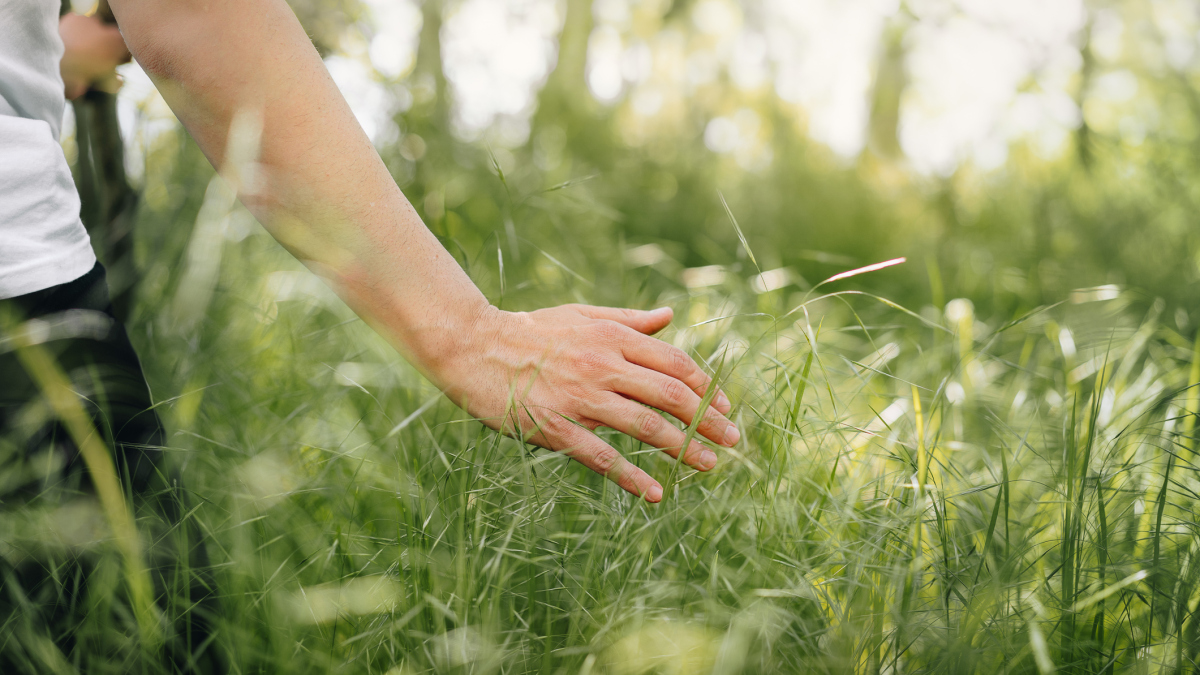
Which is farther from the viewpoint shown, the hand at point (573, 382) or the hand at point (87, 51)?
the hand at point (87, 51)

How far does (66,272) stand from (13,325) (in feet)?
0.25

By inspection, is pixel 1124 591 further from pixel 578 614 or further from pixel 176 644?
pixel 176 644

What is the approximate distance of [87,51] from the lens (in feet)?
3.91

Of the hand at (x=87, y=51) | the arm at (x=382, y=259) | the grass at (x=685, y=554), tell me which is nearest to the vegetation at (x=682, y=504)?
the grass at (x=685, y=554)

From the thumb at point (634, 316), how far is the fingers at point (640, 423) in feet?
0.51

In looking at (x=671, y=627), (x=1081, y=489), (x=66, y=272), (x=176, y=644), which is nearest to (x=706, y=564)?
(x=671, y=627)

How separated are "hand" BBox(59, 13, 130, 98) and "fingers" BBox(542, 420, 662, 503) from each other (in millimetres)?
1025

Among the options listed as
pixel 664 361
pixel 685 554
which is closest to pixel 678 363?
pixel 664 361

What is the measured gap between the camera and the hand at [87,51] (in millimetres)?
1189

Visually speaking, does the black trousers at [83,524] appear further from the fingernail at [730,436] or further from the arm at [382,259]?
the fingernail at [730,436]

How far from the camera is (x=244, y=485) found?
3.98ft

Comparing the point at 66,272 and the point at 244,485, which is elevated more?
the point at 66,272

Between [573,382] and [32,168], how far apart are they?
2.15 ft

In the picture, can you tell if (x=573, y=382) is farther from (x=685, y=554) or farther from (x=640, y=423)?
(x=685, y=554)
